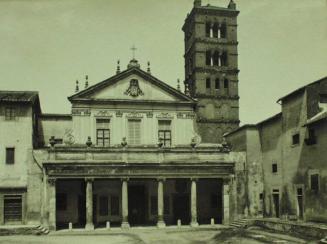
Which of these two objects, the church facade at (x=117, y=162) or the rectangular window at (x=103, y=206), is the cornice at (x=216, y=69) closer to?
the church facade at (x=117, y=162)

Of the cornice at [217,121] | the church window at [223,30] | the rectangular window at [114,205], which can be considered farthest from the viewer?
the church window at [223,30]

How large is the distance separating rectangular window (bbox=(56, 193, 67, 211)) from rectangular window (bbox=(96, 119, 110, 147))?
4816 mm

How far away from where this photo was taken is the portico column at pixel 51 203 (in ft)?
103

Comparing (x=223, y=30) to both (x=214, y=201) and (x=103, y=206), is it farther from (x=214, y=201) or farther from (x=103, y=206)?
(x=103, y=206)

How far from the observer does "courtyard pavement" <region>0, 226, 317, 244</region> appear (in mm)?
25266

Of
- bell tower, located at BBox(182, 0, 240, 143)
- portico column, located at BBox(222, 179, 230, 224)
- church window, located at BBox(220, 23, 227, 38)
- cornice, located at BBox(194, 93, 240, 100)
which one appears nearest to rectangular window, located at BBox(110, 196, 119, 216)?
portico column, located at BBox(222, 179, 230, 224)

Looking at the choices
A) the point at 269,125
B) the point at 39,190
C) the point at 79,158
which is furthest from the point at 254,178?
the point at 39,190

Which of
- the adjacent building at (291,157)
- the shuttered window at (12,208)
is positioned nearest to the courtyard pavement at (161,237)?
the adjacent building at (291,157)

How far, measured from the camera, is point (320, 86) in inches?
1110

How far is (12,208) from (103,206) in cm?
→ 710

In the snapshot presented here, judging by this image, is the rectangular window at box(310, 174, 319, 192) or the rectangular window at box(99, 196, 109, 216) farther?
the rectangular window at box(99, 196, 109, 216)

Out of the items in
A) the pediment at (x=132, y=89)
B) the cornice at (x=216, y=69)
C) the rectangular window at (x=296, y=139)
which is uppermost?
the cornice at (x=216, y=69)

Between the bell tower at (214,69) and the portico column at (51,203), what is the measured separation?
2002 centimetres

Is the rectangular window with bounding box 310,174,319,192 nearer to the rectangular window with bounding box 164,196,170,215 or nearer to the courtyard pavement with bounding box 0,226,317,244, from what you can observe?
the courtyard pavement with bounding box 0,226,317,244
